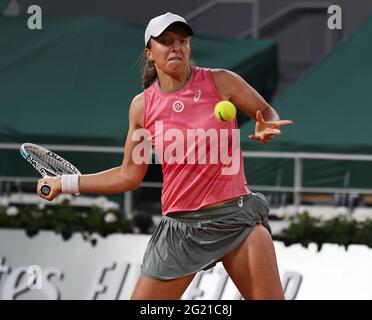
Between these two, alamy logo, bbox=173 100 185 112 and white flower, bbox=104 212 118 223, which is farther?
white flower, bbox=104 212 118 223

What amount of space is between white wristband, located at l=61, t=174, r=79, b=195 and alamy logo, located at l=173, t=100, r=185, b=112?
513 millimetres

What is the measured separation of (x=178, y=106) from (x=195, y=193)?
315 millimetres

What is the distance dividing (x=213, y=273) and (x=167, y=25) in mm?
2488

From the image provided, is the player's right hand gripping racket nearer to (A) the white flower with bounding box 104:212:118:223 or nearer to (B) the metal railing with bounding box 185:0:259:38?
(A) the white flower with bounding box 104:212:118:223

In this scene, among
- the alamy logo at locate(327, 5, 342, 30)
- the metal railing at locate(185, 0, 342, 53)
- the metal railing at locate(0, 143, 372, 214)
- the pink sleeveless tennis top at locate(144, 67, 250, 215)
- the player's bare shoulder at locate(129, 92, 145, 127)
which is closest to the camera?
the pink sleeveless tennis top at locate(144, 67, 250, 215)

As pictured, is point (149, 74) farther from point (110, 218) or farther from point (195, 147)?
point (110, 218)

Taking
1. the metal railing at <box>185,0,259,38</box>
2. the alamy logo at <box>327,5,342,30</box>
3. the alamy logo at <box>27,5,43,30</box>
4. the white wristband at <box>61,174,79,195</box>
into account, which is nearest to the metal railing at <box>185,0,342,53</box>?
the metal railing at <box>185,0,259,38</box>

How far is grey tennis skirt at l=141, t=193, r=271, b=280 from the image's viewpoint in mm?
5129

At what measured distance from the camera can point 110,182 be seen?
534 centimetres

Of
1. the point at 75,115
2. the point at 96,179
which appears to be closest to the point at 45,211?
the point at 75,115

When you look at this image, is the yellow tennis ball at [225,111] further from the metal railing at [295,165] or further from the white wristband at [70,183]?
the metal railing at [295,165]

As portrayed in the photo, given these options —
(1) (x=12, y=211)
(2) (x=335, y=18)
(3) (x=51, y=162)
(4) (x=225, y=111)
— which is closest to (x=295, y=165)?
(2) (x=335, y=18)

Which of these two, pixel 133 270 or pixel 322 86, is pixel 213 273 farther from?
pixel 322 86

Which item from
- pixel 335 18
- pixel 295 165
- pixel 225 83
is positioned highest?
pixel 335 18
